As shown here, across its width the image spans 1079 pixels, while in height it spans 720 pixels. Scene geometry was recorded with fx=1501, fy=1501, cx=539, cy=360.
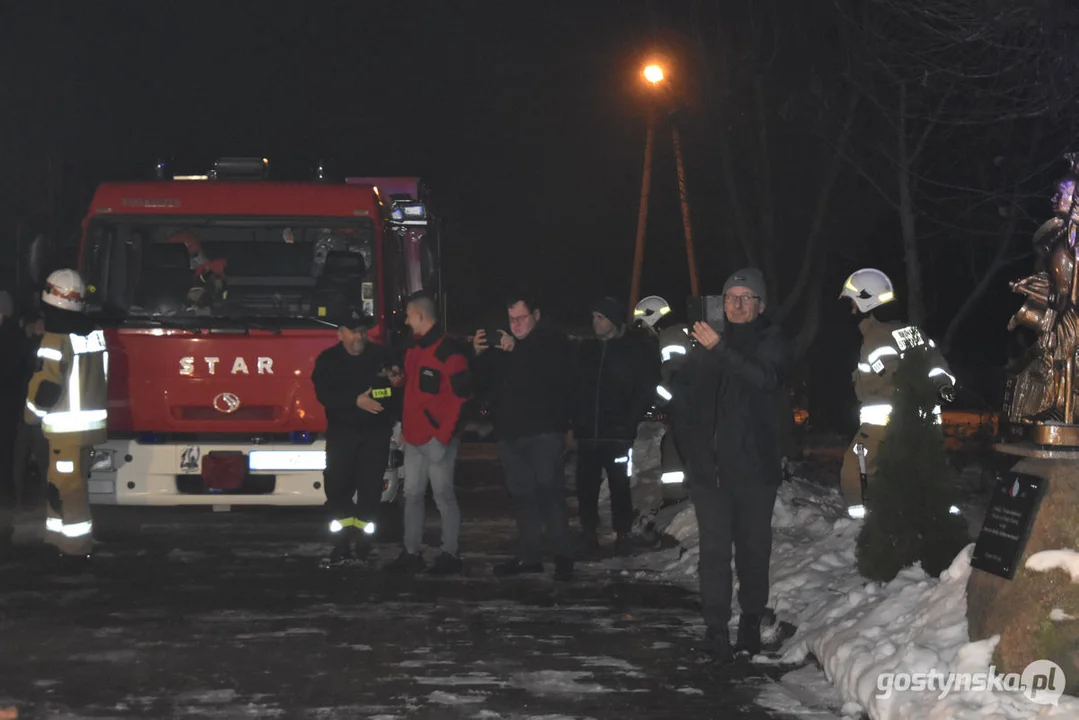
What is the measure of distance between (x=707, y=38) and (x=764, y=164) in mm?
2176

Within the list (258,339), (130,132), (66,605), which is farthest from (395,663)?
(130,132)

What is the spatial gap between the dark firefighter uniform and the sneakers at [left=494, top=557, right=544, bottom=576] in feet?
9.65

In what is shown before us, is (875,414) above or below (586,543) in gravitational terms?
above

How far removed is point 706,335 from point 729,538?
1094mm

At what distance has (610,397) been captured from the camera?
11500 millimetres

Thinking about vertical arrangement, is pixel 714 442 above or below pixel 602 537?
above

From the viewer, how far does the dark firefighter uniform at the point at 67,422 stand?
1058 cm

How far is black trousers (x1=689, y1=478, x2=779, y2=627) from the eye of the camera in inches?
307

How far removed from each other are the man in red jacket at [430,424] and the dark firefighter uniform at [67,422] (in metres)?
2.24

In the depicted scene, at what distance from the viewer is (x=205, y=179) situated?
13117 mm

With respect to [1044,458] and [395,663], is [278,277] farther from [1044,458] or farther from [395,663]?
[1044,458]

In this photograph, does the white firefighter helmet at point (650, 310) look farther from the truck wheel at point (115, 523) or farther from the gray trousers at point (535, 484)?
the truck wheel at point (115, 523)

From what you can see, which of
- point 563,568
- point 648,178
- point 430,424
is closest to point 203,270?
point 430,424

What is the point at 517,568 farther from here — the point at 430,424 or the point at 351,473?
the point at 351,473
